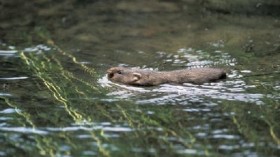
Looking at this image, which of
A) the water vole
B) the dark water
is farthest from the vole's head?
the dark water

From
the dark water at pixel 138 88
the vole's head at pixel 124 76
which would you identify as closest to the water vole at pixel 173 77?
the vole's head at pixel 124 76

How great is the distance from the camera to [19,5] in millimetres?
17500

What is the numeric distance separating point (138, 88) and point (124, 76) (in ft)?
1.34

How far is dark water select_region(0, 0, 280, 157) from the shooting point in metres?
7.16

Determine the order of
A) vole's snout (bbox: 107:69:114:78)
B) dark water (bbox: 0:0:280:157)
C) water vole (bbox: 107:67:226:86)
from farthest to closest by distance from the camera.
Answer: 1. vole's snout (bbox: 107:69:114:78)
2. water vole (bbox: 107:67:226:86)
3. dark water (bbox: 0:0:280:157)

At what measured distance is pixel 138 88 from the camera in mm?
9562

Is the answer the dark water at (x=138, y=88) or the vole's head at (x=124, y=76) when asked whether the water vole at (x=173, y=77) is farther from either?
the dark water at (x=138, y=88)

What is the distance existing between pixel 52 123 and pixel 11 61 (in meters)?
4.20

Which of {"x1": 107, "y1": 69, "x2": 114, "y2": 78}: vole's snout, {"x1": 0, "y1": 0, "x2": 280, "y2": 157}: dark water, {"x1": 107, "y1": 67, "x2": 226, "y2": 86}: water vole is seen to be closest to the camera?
{"x1": 0, "y1": 0, "x2": 280, "y2": 157}: dark water

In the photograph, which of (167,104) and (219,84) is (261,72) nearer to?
(219,84)

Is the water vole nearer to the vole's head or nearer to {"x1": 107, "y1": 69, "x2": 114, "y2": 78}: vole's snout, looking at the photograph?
the vole's head

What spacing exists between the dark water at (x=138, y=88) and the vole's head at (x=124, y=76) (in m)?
0.15

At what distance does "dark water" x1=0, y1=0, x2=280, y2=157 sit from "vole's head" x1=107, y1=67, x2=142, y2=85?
147 mm

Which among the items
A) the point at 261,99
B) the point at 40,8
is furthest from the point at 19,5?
the point at 261,99
